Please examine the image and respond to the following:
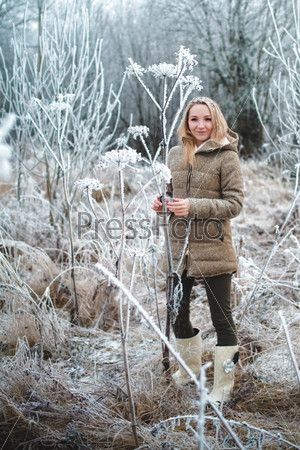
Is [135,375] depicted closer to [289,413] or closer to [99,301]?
[289,413]

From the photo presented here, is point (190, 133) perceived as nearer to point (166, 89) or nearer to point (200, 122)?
point (200, 122)

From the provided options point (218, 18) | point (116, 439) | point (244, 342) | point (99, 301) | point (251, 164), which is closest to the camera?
point (116, 439)

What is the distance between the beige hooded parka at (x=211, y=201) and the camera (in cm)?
165

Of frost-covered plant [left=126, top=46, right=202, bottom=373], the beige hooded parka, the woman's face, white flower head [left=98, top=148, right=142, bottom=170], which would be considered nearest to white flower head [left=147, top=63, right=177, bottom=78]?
frost-covered plant [left=126, top=46, right=202, bottom=373]

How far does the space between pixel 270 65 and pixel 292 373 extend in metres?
7.56

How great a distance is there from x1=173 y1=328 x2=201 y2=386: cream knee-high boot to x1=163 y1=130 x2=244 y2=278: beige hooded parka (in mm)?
393

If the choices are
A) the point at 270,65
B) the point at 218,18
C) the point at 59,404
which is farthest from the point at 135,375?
the point at 218,18

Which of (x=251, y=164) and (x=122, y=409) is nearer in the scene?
(x=122, y=409)

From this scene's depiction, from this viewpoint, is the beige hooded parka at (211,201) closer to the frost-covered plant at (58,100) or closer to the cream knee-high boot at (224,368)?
the cream knee-high boot at (224,368)

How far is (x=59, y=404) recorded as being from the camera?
1.61 metres

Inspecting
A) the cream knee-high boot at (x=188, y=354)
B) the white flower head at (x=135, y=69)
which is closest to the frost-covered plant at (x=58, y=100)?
the white flower head at (x=135, y=69)

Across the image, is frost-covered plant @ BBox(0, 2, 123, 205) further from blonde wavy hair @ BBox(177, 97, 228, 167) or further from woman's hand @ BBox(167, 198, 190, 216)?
woman's hand @ BBox(167, 198, 190, 216)

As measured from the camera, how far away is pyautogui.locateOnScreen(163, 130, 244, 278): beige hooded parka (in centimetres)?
165

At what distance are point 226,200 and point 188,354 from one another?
81 centimetres
